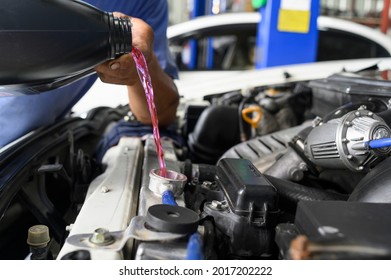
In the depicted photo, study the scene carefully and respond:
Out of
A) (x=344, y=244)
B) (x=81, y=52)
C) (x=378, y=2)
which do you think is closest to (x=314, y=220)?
(x=344, y=244)

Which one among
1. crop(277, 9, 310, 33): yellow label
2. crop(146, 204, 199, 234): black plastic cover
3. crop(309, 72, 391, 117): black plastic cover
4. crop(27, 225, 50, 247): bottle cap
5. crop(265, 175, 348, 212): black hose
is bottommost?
crop(27, 225, 50, 247): bottle cap

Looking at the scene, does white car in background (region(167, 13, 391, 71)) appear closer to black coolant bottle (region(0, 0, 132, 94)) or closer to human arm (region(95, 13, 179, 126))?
human arm (region(95, 13, 179, 126))

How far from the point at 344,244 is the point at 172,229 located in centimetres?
23

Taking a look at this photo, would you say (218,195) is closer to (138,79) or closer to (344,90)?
(138,79)

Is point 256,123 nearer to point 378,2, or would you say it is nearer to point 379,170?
point 379,170

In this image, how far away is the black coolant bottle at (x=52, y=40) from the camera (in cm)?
68

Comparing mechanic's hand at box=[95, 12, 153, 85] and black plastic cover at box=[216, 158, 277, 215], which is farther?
mechanic's hand at box=[95, 12, 153, 85]

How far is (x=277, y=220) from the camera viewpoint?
0.73 m

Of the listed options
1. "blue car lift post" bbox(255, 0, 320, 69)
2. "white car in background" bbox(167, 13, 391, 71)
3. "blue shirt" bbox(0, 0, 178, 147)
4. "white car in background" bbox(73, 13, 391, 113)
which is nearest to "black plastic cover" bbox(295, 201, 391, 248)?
"blue shirt" bbox(0, 0, 178, 147)

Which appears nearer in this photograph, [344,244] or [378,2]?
[344,244]

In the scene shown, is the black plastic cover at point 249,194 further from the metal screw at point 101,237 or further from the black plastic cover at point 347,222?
the metal screw at point 101,237

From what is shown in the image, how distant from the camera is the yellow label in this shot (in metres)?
2.86

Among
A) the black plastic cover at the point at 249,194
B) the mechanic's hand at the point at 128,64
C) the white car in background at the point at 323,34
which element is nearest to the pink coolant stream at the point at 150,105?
the mechanic's hand at the point at 128,64

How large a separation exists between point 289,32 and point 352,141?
87.2 inches
